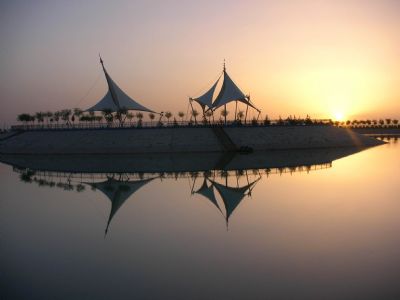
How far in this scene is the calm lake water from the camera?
11117 mm

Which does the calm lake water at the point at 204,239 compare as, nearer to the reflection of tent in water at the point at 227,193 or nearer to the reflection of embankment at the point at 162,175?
the reflection of tent in water at the point at 227,193

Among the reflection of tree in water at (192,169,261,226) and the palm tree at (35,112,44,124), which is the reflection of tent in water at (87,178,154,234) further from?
the palm tree at (35,112,44,124)

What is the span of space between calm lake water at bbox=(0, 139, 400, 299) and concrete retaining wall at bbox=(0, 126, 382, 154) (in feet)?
82.9

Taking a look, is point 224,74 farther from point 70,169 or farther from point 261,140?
point 70,169

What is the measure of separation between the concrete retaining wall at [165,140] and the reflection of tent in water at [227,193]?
2629cm

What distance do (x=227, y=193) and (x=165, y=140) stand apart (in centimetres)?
3188

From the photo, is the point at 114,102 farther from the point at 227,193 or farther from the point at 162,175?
the point at 227,193

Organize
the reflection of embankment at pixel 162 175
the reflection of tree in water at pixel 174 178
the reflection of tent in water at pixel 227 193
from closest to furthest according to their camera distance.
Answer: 1. the reflection of tent in water at pixel 227 193
2. the reflection of tree in water at pixel 174 178
3. the reflection of embankment at pixel 162 175

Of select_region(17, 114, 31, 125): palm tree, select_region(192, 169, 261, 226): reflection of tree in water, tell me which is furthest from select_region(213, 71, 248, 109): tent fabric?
select_region(17, 114, 31, 125): palm tree

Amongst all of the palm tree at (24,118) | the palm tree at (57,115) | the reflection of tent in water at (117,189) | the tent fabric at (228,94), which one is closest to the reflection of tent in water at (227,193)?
the reflection of tent in water at (117,189)

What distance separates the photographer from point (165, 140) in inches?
2213

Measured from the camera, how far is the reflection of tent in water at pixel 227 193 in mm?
21672

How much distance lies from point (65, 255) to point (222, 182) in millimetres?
16320

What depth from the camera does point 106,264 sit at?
1290 cm
